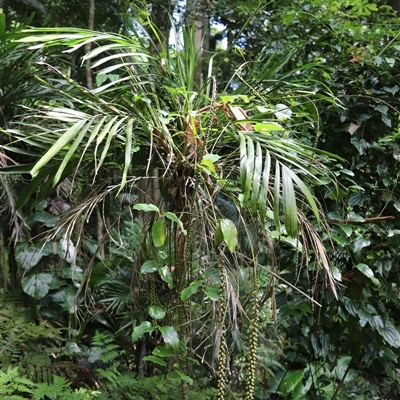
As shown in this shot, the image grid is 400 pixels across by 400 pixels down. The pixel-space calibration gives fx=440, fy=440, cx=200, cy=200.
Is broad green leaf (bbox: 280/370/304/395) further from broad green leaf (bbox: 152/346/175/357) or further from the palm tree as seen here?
broad green leaf (bbox: 152/346/175/357)

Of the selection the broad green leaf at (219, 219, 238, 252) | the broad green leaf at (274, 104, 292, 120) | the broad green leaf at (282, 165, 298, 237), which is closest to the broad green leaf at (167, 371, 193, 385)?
the broad green leaf at (219, 219, 238, 252)

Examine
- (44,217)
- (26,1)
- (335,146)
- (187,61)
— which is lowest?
(44,217)

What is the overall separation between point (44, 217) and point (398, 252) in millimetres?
1864

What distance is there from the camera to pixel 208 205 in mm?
1484

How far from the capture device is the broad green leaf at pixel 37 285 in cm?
237

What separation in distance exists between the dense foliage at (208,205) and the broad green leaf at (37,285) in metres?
0.01

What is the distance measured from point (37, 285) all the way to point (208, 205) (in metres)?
1.36

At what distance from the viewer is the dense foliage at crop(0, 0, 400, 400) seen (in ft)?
4.52

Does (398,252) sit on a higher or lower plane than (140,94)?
lower

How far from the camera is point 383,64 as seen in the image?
211 cm

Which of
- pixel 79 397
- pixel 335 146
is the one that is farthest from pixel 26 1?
pixel 79 397

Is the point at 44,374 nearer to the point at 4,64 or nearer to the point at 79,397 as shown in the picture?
the point at 79,397

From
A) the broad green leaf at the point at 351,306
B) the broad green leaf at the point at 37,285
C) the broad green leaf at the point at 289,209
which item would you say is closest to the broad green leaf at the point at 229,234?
the broad green leaf at the point at 289,209

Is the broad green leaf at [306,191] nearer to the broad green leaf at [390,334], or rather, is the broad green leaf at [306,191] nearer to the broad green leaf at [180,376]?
the broad green leaf at [180,376]
